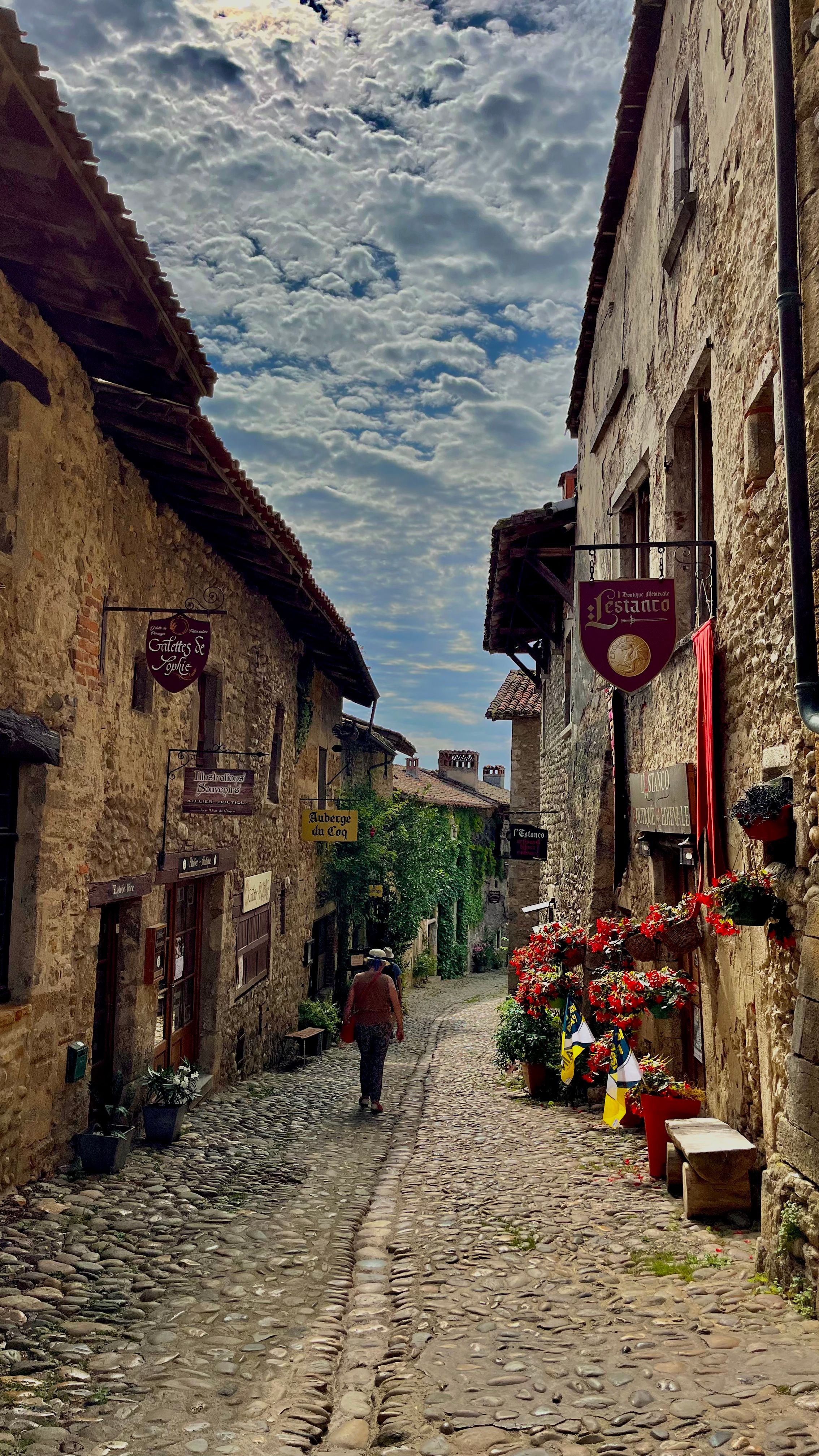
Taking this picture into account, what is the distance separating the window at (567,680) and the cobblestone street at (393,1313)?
718cm

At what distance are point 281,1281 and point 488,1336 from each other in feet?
4.71

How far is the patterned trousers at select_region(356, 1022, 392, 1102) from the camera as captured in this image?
972 cm

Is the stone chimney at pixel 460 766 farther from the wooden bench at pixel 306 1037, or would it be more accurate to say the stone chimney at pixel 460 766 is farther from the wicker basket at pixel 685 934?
the wicker basket at pixel 685 934

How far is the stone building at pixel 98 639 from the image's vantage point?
5.59m

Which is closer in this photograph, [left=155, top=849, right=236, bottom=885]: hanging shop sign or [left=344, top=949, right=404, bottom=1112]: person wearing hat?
[left=155, top=849, right=236, bottom=885]: hanging shop sign

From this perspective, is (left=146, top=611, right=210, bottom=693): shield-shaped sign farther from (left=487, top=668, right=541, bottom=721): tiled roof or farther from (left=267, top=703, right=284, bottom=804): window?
(left=487, top=668, right=541, bottom=721): tiled roof

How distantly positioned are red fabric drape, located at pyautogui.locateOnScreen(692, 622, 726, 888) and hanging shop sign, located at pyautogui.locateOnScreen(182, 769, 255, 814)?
13.6 ft

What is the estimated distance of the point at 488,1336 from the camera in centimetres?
431

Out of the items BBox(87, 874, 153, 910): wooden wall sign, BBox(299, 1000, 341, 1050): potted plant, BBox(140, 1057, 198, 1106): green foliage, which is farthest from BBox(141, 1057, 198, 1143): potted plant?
BBox(299, 1000, 341, 1050): potted plant

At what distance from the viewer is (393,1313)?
4.80 m

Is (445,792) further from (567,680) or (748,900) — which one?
(748,900)

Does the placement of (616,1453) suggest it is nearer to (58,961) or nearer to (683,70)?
(58,961)

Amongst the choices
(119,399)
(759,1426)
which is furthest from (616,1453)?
(119,399)

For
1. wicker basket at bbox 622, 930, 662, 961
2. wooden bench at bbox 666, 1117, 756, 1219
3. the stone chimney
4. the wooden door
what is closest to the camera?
wooden bench at bbox 666, 1117, 756, 1219
